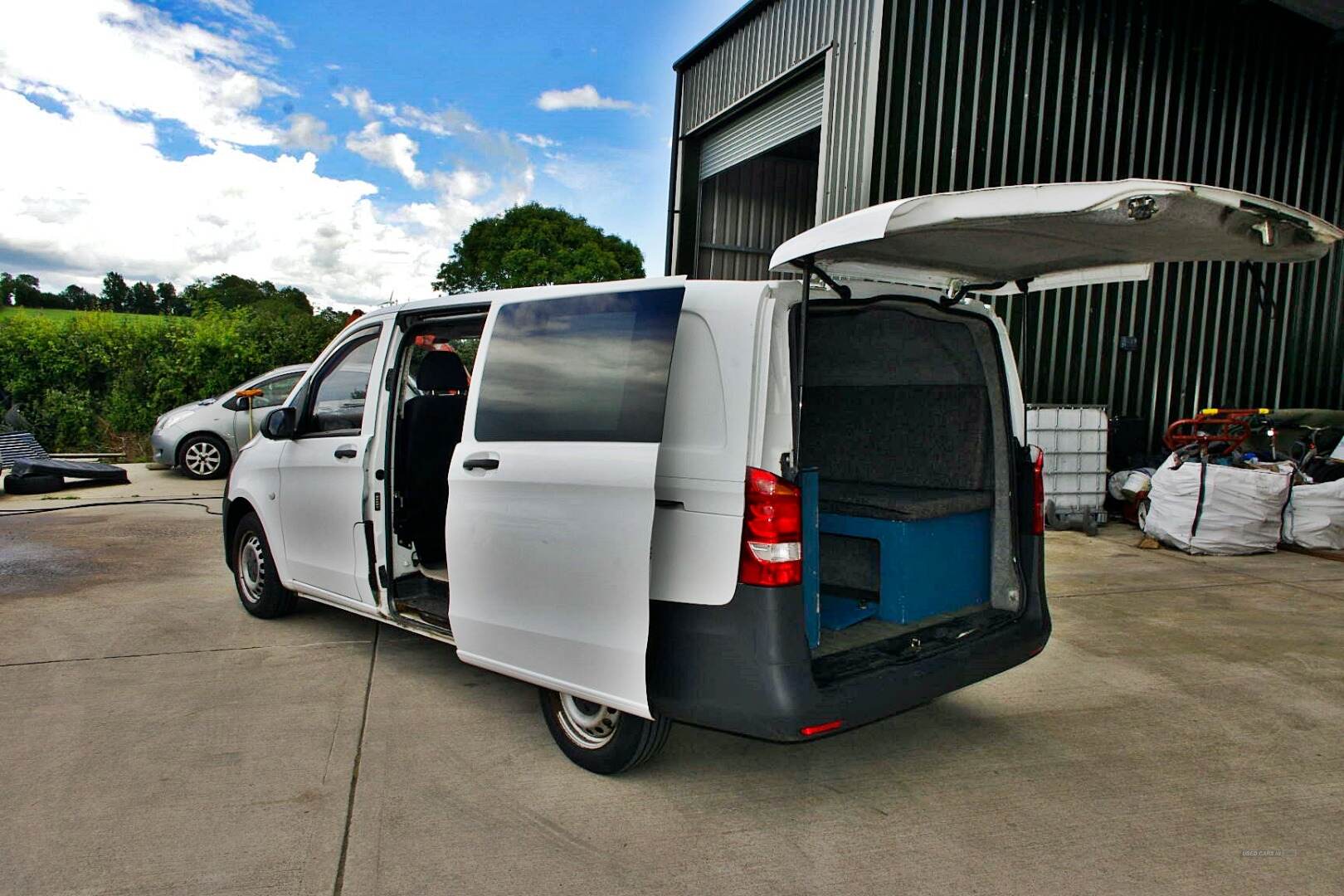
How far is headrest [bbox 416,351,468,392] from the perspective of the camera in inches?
173

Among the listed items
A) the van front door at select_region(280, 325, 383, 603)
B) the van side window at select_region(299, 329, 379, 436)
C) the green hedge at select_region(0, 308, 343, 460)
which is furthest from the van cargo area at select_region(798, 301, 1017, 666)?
the green hedge at select_region(0, 308, 343, 460)

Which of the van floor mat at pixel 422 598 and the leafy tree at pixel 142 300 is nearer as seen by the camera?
the van floor mat at pixel 422 598

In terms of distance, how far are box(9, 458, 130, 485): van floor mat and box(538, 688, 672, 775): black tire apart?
32.9 feet

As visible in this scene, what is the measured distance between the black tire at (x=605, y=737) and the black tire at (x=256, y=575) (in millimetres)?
2479

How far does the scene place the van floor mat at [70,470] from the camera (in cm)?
1045

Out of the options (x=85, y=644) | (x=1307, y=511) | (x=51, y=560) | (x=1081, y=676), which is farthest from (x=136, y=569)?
(x=1307, y=511)

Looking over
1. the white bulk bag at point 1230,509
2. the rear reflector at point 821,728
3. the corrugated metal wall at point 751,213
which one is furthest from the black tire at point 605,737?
the corrugated metal wall at point 751,213

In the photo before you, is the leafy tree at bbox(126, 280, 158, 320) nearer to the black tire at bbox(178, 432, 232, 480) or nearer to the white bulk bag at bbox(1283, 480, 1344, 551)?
the black tire at bbox(178, 432, 232, 480)

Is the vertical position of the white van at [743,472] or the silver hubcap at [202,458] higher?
the white van at [743,472]

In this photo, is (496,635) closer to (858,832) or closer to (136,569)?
(858,832)

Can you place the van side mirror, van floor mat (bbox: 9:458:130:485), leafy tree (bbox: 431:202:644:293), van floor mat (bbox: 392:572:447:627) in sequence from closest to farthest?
van floor mat (bbox: 392:572:447:627) → the van side mirror → van floor mat (bbox: 9:458:130:485) → leafy tree (bbox: 431:202:644:293)

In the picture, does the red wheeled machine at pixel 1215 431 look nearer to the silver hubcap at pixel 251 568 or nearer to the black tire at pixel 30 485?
the silver hubcap at pixel 251 568

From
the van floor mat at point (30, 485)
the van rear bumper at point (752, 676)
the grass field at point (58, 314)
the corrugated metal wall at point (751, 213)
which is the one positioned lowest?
the van floor mat at point (30, 485)

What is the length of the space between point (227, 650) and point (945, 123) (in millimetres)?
8430
